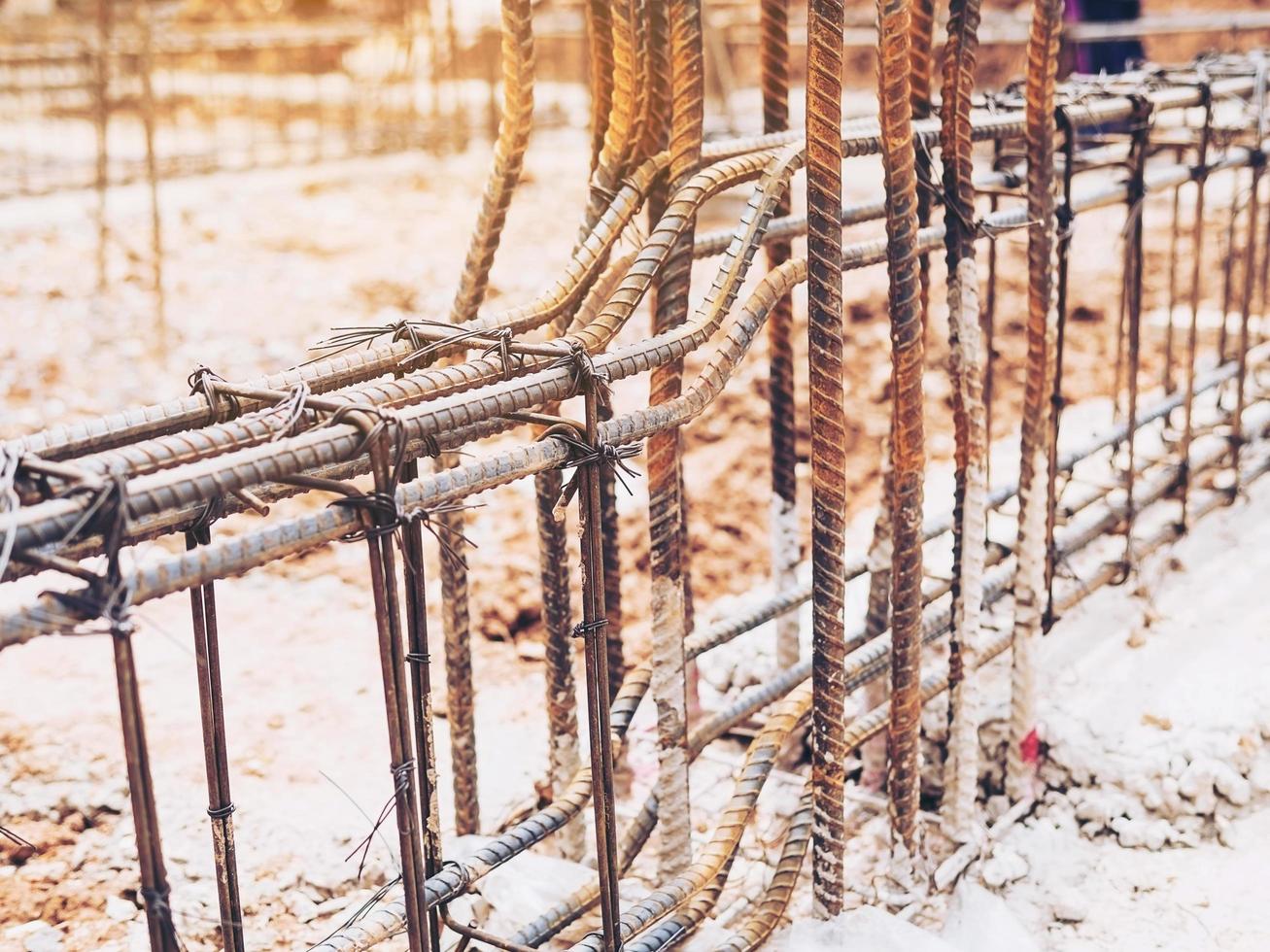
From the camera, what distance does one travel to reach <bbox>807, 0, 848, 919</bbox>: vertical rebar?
8.20ft

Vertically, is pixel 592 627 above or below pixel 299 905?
above

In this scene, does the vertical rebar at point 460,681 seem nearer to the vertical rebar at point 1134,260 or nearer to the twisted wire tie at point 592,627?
the twisted wire tie at point 592,627

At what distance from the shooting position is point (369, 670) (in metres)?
4.84

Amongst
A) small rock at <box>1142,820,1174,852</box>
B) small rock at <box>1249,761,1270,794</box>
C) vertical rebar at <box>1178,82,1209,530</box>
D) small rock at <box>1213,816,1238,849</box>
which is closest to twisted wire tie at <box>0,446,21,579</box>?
small rock at <box>1142,820,1174,852</box>

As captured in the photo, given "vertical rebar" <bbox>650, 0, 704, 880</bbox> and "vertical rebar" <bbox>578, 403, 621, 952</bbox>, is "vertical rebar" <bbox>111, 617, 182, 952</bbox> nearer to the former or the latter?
"vertical rebar" <bbox>578, 403, 621, 952</bbox>

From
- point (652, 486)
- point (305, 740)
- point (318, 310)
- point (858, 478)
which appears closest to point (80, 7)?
point (318, 310)

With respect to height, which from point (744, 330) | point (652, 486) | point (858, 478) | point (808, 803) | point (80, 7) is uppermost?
point (80, 7)

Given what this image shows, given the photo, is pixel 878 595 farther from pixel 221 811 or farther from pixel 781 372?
pixel 221 811

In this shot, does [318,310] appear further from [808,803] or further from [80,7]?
[80,7]

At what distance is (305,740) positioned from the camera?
4270mm

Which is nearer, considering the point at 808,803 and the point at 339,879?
the point at 808,803

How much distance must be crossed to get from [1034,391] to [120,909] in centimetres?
263

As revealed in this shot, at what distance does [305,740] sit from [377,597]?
7.88 ft

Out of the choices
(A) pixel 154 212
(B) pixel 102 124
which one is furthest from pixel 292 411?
(B) pixel 102 124
